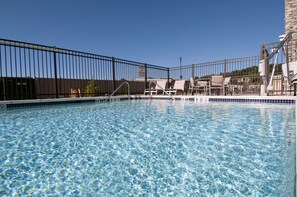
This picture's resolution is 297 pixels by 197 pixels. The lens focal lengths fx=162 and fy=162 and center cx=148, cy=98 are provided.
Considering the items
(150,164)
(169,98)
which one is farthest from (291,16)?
(150,164)

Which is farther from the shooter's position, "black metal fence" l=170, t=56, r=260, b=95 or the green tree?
"black metal fence" l=170, t=56, r=260, b=95

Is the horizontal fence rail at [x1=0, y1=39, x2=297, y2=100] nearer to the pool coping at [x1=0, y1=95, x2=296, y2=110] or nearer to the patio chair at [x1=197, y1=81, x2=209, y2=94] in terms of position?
the pool coping at [x1=0, y1=95, x2=296, y2=110]

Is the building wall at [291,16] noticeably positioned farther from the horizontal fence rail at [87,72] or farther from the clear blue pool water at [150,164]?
the clear blue pool water at [150,164]

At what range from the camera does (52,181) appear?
3.84ft

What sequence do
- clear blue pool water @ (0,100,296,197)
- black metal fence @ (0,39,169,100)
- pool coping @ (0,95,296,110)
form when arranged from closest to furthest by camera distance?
1. clear blue pool water @ (0,100,296,197)
2. pool coping @ (0,95,296,110)
3. black metal fence @ (0,39,169,100)

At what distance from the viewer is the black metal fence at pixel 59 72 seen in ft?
18.1

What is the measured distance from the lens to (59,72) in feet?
21.3

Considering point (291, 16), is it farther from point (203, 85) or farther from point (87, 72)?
point (87, 72)

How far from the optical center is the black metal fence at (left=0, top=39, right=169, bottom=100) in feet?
18.1

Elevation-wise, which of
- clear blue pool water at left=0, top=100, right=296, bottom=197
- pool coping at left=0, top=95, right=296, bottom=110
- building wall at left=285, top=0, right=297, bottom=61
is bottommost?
clear blue pool water at left=0, top=100, right=296, bottom=197

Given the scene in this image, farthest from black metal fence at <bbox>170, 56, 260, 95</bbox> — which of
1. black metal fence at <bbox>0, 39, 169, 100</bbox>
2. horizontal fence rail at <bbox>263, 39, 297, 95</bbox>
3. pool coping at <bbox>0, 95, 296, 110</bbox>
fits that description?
black metal fence at <bbox>0, 39, 169, 100</bbox>

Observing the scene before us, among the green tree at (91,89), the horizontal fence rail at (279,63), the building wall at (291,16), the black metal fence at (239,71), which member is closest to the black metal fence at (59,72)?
the green tree at (91,89)

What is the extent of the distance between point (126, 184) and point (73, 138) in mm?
1345

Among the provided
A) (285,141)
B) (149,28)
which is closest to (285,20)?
(149,28)
